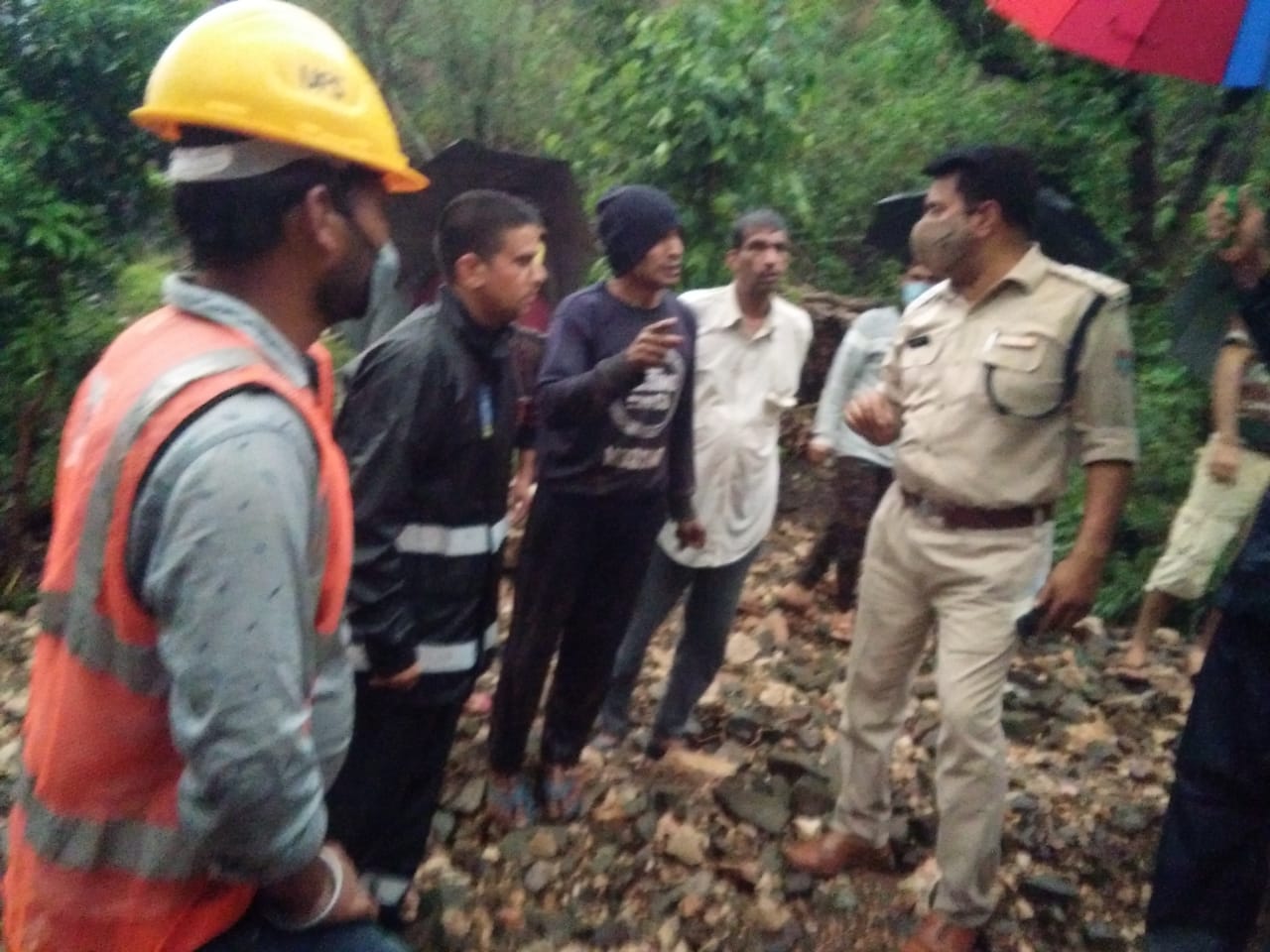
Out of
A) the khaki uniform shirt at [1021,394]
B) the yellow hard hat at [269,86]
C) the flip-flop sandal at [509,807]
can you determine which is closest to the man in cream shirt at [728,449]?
the flip-flop sandal at [509,807]

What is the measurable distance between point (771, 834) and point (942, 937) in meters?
0.74

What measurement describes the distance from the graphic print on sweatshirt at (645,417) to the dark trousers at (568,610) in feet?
0.41

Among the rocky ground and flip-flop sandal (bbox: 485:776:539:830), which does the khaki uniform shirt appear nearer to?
the rocky ground

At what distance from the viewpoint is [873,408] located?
2887mm

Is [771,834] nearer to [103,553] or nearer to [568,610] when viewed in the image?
[568,610]

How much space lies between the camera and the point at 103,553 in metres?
1.20

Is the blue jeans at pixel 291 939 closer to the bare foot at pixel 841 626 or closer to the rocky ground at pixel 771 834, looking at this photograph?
the rocky ground at pixel 771 834

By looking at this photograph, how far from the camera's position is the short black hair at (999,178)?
2570mm

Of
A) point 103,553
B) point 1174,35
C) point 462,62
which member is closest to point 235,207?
point 103,553

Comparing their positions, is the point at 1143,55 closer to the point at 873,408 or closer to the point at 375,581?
the point at 873,408

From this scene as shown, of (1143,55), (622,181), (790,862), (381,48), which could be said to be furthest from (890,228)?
(381,48)

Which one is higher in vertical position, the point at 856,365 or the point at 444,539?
the point at 444,539

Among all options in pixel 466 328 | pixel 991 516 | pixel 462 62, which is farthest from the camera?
pixel 462 62

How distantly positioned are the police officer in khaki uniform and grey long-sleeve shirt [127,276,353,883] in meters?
1.88
